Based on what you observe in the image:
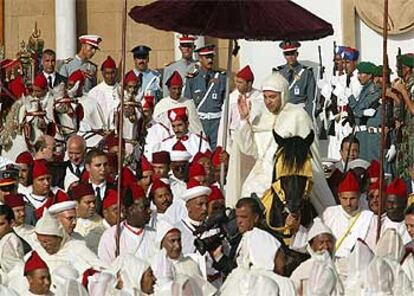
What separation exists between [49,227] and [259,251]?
2508mm

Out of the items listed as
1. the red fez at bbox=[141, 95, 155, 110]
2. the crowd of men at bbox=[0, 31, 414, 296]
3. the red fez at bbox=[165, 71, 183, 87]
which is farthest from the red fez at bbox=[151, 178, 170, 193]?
the red fez at bbox=[141, 95, 155, 110]

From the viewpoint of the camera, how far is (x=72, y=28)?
29.8m

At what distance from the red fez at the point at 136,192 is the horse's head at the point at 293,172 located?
1.09m

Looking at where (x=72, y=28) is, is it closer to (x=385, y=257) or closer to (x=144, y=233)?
(x=144, y=233)

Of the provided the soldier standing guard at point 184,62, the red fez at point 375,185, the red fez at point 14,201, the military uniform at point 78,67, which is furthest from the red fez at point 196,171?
the military uniform at point 78,67

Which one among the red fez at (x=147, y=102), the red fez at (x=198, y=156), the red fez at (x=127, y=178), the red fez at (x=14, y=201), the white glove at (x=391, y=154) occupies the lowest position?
the red fez at (x=14, y=201)

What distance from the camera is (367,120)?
25.4 m

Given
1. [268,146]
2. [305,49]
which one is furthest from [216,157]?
[305,49]

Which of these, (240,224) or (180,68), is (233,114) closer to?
(180,68)

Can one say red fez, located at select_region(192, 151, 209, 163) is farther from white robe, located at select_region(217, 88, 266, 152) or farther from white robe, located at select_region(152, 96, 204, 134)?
white robe, located at select_region(152, 96, 204, 134)

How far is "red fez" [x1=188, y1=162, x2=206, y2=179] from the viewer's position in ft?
72.1

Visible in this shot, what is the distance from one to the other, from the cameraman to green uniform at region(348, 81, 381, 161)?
5.09 metres

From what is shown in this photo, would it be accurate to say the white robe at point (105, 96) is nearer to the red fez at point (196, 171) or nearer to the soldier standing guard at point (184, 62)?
the soldier standing guard at point (184, 62)

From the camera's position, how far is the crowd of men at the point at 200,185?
1770cm
